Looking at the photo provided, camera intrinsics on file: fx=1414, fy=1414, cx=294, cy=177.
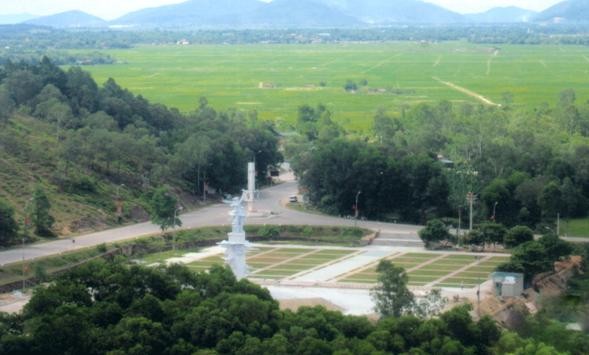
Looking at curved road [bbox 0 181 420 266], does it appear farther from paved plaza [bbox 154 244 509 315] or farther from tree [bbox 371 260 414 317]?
tree [bbox 371 260 414 317]

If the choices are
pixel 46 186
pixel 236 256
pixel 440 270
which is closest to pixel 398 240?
pixel 440 270

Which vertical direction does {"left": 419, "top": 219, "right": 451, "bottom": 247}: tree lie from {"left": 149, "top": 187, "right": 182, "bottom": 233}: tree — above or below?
below

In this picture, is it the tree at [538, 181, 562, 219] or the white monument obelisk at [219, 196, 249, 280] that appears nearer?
the white monument obelisk at [219, 196, 249, 280]

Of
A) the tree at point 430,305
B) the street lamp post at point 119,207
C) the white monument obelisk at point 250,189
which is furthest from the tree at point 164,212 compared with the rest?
the tree at point 430,305

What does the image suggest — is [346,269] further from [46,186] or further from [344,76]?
[344,76]

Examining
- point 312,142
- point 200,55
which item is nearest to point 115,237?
point 312,142

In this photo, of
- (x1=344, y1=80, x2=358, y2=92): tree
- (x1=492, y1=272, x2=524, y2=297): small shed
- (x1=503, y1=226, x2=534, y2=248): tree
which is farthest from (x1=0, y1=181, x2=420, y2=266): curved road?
(x1=344, y1=80, x2=358, y2=92): tree
